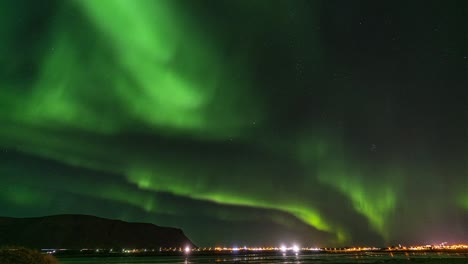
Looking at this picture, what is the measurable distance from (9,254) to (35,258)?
9.60 feet

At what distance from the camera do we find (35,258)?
4466 centimetres

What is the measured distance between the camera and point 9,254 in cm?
4250
